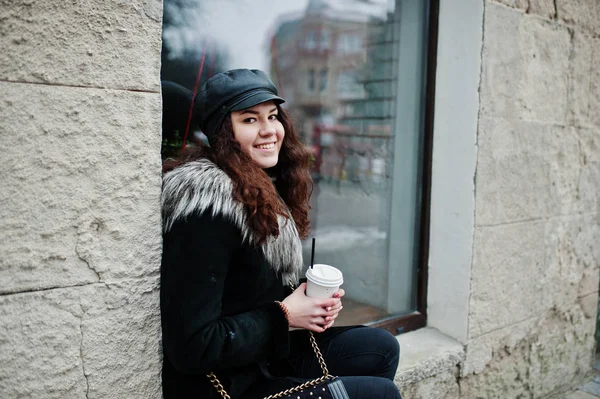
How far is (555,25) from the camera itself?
283 centimetres

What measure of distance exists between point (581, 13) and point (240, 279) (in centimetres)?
268

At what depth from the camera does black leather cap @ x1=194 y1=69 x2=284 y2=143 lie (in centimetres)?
162

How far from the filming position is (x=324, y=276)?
1.59 meters

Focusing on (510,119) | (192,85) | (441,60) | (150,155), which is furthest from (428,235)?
(150,155)

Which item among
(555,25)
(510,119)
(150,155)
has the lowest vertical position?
(150,155)

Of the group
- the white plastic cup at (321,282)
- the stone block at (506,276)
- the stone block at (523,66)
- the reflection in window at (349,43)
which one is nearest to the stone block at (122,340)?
the white plastic cup at (321,282)

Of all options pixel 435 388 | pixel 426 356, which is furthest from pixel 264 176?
pixel 435 388

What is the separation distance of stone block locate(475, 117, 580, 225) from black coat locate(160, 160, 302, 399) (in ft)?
4.55

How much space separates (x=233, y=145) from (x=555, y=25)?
216 cm

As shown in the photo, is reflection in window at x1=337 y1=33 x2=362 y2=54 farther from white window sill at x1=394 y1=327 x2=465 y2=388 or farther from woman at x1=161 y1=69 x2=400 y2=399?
white window sill at x1=394 y1=327 x2=465 y2=388

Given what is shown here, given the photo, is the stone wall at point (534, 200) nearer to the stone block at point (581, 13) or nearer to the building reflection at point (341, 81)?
the stone block at point (581, 13)

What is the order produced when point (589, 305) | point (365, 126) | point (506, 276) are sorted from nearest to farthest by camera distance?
point (506, 276), point (365, 126), point (589, 305)

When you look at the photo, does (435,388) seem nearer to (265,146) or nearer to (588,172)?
(265,146)

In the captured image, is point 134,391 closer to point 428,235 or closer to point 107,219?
point 107,219
